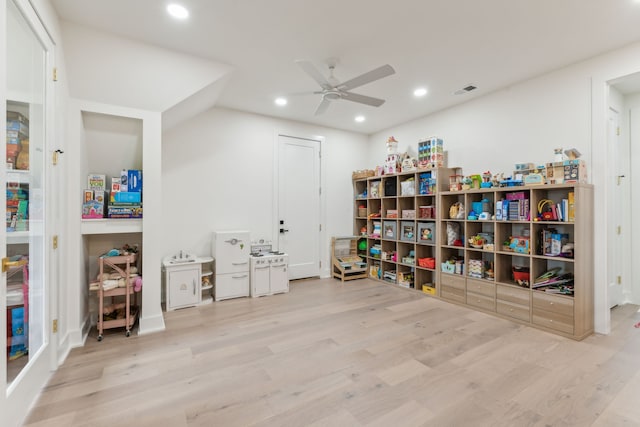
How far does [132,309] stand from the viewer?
3299mm

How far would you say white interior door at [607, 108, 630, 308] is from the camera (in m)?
3.46

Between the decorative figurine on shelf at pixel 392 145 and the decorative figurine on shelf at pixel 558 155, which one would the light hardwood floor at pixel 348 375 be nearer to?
the decorative figurine on shelf at pixel 558 155

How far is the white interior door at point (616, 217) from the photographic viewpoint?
346 cm

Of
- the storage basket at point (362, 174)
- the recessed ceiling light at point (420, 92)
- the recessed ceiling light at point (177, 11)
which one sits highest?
the recessed ceiling light at point (177, 11)

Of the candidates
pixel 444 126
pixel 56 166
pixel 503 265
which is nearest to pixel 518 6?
pixel 444 126

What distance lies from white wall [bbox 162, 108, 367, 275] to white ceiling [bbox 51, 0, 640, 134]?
3.51ft

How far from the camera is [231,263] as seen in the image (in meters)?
4.14

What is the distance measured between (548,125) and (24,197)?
4.95m

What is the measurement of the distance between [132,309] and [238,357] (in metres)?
1.63

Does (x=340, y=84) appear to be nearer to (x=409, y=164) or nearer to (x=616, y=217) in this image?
(x=409, y=164)

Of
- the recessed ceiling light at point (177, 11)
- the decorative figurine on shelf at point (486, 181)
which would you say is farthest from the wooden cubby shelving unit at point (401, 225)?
the recessed ceiling light at point (177, 11)

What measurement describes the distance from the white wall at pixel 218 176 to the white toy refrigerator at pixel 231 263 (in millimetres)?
421

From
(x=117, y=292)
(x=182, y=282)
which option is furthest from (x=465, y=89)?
(x=117, y=292)

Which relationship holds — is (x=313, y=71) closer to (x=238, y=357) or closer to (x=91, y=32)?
(x=91, y=32)
